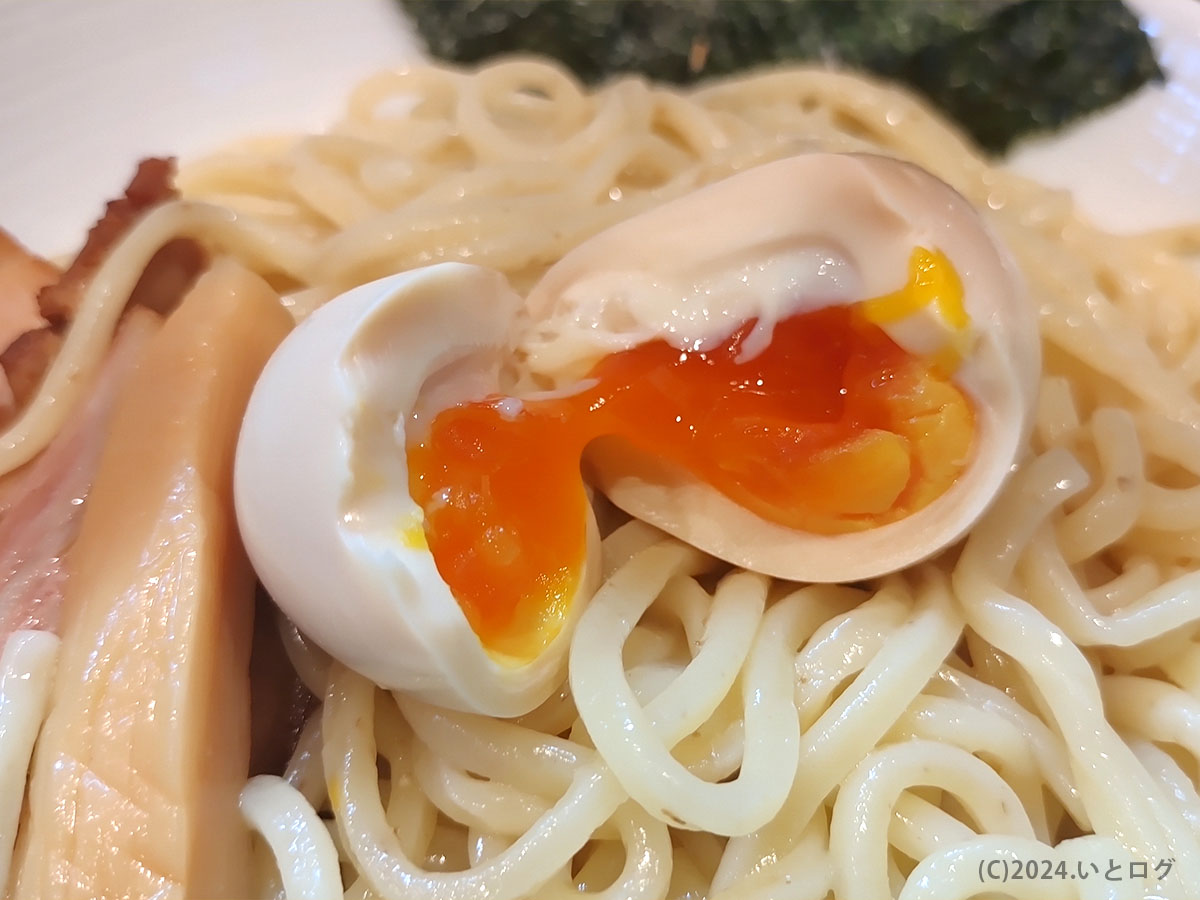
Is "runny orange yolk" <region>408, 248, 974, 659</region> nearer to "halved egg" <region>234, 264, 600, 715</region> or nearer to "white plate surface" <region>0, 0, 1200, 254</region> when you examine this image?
"halved egg" <region>234, 264, 600, 715</region>

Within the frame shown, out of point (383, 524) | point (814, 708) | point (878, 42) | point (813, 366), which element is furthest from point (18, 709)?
point (878, 42)

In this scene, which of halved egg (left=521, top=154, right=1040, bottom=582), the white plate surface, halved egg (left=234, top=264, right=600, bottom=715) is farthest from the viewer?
the white plate surface

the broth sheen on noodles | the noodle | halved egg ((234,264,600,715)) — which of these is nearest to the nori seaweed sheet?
the broth sheen on noodles

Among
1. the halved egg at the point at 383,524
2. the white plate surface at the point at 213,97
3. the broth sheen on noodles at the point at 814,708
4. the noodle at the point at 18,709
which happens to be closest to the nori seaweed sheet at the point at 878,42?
the white plate surface at the point at 213,97

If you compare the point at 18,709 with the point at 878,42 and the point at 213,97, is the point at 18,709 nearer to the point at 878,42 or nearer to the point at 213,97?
the point at 213,97

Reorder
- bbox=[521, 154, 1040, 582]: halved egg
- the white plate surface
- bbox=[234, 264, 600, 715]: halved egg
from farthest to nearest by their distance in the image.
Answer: the white plate surface
bbox=[521, 154, 1040, 582]: halved egg
bbox=[234, 264, 600, 715]: halved egg

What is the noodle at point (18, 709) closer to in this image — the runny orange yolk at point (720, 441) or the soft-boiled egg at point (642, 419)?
the soft-boiled egg at point (642, 419)

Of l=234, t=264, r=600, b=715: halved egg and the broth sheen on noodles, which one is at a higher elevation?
l=234, t=264, r=600, b=715: halved egg

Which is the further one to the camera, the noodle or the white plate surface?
the white plate surface
